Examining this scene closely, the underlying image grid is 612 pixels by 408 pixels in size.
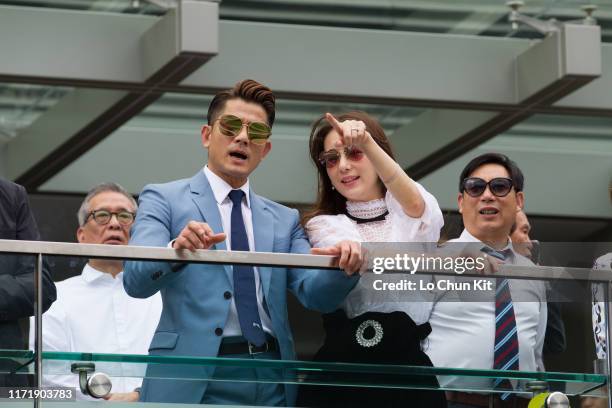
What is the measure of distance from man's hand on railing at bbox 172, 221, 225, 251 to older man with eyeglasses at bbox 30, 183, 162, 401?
0.72 feet

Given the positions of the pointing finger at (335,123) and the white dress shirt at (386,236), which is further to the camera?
the pointing finger at (335,123)

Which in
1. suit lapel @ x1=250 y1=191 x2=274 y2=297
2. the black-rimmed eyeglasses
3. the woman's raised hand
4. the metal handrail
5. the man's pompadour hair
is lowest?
the metal handrail

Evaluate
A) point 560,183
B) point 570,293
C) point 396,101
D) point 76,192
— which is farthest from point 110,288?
point 560,183

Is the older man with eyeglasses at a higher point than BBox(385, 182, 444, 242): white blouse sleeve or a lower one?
lower

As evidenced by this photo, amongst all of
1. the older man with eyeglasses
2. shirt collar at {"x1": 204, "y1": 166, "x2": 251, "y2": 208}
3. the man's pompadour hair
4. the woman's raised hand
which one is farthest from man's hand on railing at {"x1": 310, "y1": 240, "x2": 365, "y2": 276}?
the man's pompadour hair

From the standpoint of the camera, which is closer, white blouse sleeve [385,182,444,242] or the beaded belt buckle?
the beaded belt buckle

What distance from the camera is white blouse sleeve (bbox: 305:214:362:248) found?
618 cm

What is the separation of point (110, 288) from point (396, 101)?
7513 mm

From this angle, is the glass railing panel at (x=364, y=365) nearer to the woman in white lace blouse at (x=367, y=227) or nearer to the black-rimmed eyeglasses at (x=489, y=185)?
the woman in white lace blouse at (x=367, y=227)

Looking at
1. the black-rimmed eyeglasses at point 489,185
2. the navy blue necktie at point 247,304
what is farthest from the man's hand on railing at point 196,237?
the black-rimmed eyeglasses at point 489,185

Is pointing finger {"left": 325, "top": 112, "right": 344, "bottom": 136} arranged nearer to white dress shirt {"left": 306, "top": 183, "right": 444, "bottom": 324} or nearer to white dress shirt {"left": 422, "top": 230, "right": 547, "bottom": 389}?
white dress shirt {"left": 306, "top": 183, "right": 444, "bottom": 324}

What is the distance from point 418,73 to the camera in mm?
12883

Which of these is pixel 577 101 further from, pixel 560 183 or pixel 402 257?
pixel 402 257

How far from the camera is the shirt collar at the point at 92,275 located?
18.0 ft
